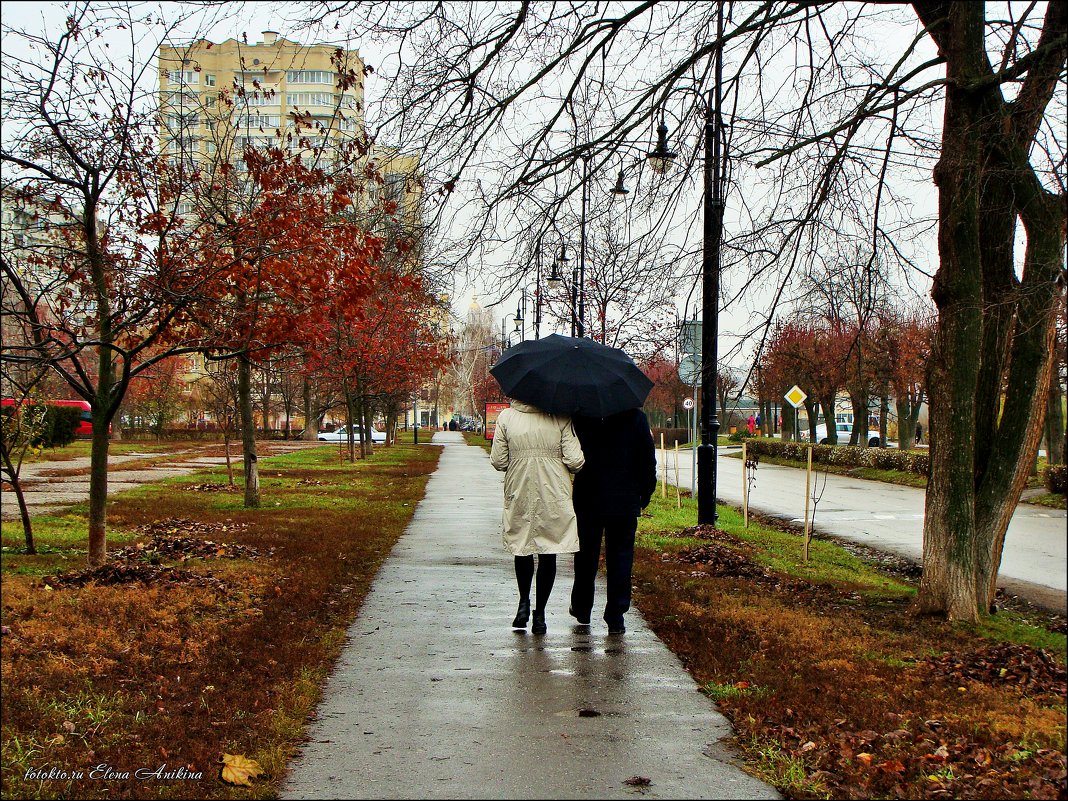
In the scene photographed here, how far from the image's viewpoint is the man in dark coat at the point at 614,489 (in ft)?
22.6

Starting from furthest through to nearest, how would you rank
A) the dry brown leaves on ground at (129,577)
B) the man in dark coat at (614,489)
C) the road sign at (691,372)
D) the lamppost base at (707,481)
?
the lamppost base at (707,481) → the road sign at (691,372) → the dry brown leaves on ground at (129,577) → the man in dark coat at (614,489)

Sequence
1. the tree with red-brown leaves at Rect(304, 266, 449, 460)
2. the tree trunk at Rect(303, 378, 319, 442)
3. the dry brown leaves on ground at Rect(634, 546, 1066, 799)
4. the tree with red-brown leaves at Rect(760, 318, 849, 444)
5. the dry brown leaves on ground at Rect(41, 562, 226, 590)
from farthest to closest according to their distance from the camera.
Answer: the tree trunk at Rect(303, 378, 319, 442)
the tree with red-brown leaves at Rect(760, 318, 849, 444)
the tree with red-brown leaves at Rect(304, 266, 449, 460)
the dry brown leaves on ground at Rect(41, 562, 226, 590)
the dry brown leaves on ground at Rect(634, 546, 1066, 799)

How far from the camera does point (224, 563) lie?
31.7 feet

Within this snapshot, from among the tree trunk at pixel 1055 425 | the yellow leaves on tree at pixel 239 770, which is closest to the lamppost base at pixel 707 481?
the yellow leaves on tree at pixel 239 770

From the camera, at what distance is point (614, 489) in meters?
6.88

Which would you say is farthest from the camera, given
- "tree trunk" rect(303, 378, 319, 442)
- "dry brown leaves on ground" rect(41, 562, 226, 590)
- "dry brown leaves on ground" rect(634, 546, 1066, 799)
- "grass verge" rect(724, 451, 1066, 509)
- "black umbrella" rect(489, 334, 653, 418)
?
"tree trunk" rect(303, 378, 319, 442)

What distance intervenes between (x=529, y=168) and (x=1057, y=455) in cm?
2638

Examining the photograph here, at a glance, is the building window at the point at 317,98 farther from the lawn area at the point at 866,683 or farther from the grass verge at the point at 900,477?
the grass verge at the point at 900,477

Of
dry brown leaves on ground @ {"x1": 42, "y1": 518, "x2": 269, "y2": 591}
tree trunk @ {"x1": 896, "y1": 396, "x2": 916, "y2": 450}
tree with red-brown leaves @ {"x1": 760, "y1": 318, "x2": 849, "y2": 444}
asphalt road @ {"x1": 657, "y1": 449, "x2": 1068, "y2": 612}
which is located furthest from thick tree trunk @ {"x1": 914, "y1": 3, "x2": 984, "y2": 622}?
tree trunk @ {"x1": 896, "y1": 396, "x2": 916, "y2": 450}

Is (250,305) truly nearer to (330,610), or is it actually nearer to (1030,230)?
(330,610)

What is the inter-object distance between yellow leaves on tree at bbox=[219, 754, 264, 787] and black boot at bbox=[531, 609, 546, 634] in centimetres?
302

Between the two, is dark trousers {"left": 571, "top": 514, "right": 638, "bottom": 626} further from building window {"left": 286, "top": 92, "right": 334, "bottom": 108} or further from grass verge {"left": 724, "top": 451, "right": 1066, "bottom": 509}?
grass verge {"left": 724, "top": 451, "right": 1066, "bottom": 509}

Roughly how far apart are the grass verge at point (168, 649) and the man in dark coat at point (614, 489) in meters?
1.93

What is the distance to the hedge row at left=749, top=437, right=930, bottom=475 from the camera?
3117 centimetres
